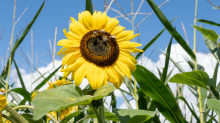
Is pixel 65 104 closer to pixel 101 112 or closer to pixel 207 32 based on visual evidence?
pixel 101 112

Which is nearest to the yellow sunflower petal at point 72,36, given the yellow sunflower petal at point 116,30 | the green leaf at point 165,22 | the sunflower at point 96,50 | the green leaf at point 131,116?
the sunflower at point 96,50

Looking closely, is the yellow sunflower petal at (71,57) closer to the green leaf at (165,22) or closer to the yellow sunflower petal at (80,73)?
the yellow sunflower petal at (80,73)

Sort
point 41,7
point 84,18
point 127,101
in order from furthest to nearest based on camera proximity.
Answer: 1. point 127,101
2. point 41,7
3. point 84,18

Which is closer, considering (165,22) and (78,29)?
(78,29)

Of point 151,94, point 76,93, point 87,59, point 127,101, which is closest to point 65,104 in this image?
point 76,93

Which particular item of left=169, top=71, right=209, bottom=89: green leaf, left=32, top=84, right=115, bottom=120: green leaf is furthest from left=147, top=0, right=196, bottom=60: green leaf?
left=32, top=84, right=115, bottom=120: green leaf

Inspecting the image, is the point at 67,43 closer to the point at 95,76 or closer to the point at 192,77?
the point at 95,76

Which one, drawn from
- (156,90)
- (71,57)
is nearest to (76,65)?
(71,57)
